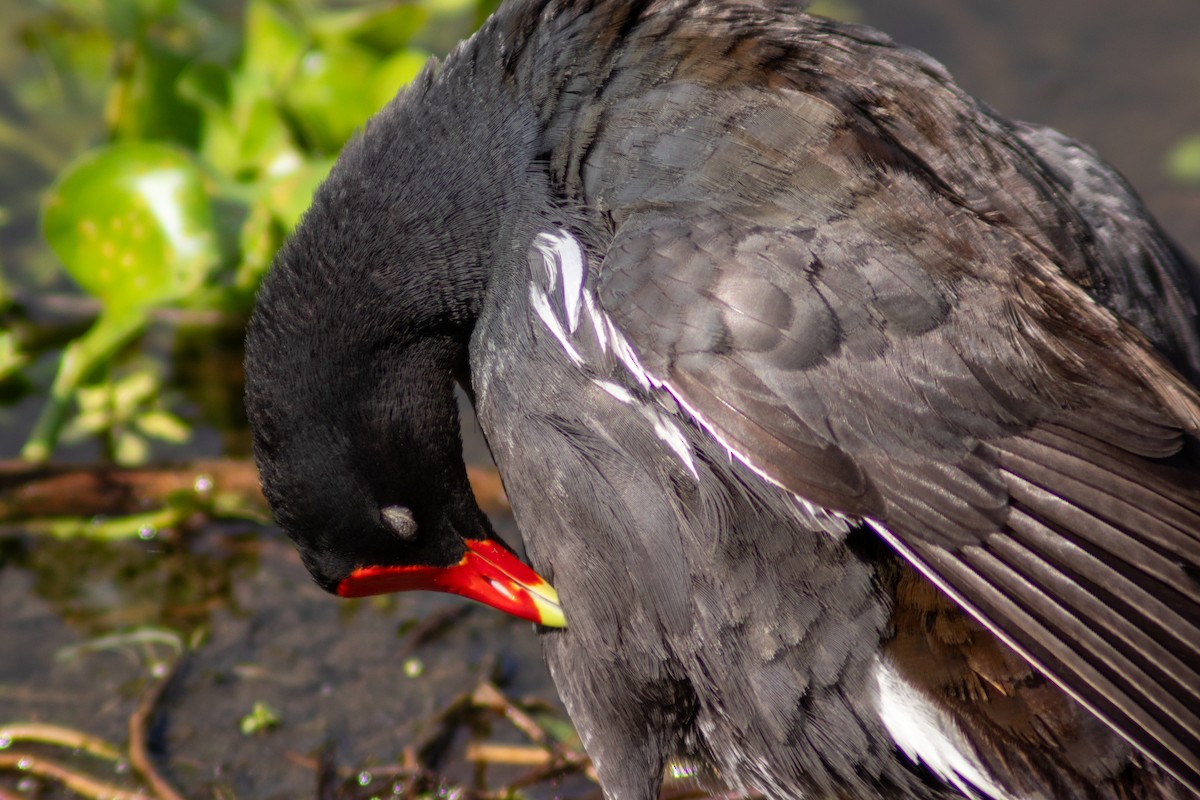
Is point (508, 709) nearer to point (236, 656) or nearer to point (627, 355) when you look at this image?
point (236, 656)

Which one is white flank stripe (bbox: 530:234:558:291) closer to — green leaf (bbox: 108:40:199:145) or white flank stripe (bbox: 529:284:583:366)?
white flank stripe (bbox: 529:284:583:366)

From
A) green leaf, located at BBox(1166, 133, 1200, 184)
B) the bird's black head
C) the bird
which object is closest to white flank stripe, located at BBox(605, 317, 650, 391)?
the bird

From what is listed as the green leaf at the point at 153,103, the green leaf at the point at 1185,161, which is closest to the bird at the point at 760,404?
the green leaf at the point at 153,103

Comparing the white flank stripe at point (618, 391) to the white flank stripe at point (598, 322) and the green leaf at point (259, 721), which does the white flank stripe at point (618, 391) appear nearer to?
the white flank stripe at point (598, 322)

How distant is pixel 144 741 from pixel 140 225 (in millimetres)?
1534

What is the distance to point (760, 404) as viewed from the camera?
7.16 ft

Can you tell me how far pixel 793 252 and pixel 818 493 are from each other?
1.31 feet

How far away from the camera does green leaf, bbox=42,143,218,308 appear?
3875 millimetres

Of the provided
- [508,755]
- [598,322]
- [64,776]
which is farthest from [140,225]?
[598,322]

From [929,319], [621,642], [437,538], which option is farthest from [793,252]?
[437,538]

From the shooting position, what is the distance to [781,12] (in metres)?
2.66

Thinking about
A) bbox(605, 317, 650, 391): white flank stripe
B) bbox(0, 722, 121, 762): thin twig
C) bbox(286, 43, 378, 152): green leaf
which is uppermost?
bbox(605, 317, 650, 391): white flank stripe

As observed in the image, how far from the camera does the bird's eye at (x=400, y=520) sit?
2746 mm

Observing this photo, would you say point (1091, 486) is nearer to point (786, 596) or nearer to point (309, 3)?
point (786, 596)
